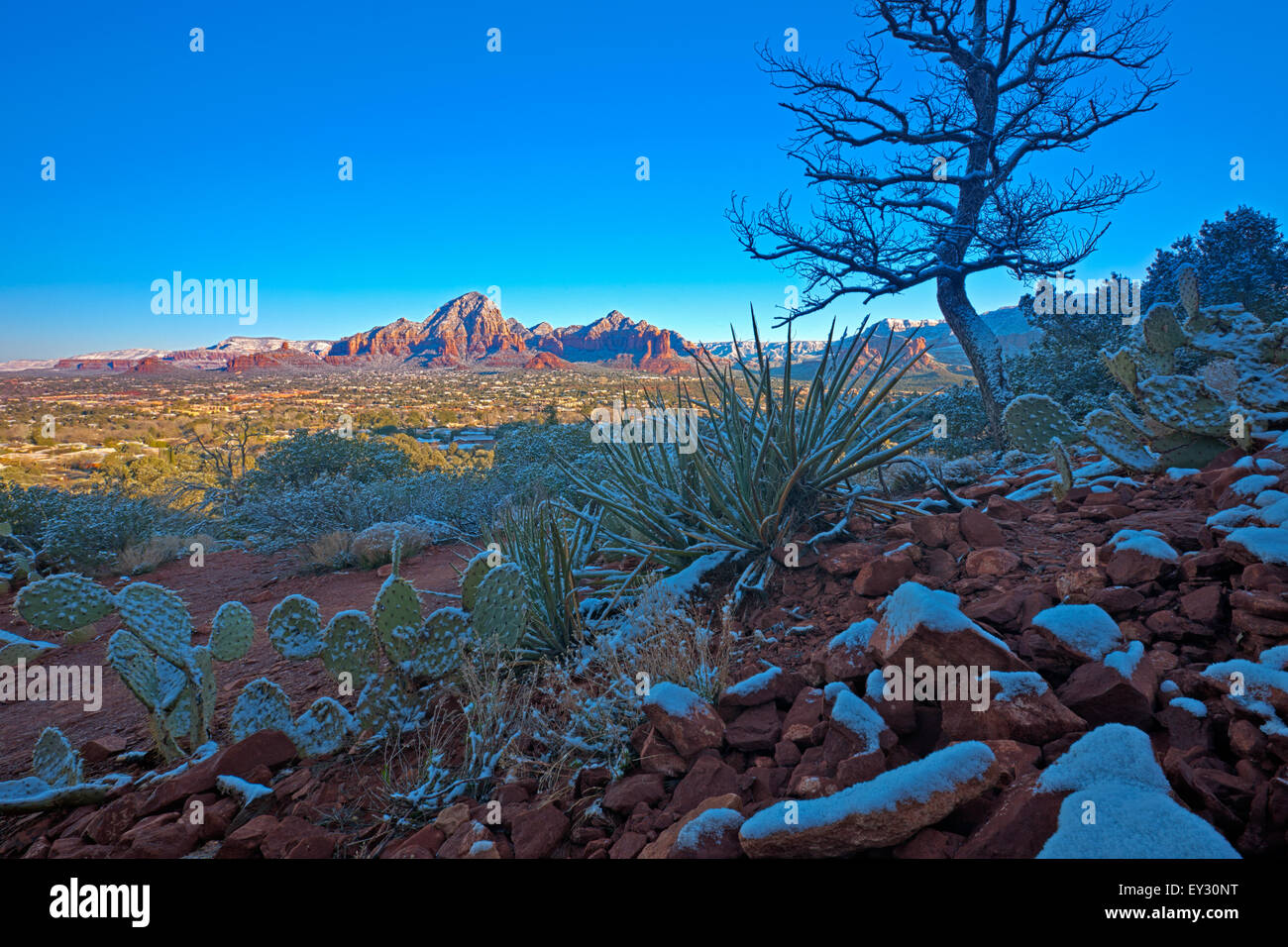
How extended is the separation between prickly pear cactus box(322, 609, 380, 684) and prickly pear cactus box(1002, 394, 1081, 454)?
454cm

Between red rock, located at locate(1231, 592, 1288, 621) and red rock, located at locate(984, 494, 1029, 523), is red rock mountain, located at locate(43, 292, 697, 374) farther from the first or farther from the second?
red rock, located at locate(1231, 592, 1288, 621)

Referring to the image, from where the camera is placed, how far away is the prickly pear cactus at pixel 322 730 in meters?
2.46

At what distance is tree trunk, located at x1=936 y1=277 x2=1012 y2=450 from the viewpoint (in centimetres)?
953

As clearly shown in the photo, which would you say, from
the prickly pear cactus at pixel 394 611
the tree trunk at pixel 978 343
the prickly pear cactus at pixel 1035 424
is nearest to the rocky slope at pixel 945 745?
the prickly pear cactus at pixel 394 611

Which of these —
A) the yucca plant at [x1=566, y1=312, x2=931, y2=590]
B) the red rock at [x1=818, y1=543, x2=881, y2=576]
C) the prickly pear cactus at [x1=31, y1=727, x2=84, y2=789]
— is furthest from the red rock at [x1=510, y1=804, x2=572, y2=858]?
the prickly pear cactus at [x1=31, y1=727, x2=84, y2=789]

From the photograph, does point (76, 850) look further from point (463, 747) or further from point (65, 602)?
point (65, 602)

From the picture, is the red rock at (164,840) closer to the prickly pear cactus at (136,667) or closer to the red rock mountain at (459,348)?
the prickly pear cactus at (136,667)

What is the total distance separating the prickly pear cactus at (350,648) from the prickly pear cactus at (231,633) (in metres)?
0.47

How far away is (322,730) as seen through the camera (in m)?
2.49

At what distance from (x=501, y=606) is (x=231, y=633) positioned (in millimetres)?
1325

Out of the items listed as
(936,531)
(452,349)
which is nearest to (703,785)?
(936,531)

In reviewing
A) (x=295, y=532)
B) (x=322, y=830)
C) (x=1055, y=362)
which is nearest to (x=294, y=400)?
(x=295, y=532)
